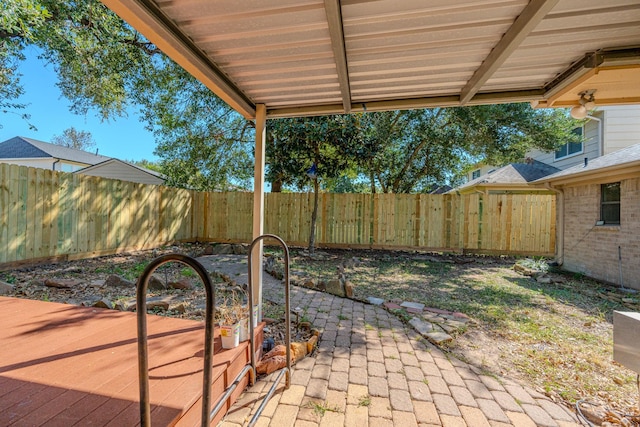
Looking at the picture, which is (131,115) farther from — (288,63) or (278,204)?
(288,63)

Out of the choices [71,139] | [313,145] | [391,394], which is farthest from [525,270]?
[71,139]

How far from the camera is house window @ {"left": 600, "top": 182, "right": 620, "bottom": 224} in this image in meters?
5.52

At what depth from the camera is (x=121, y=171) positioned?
14.5 meters

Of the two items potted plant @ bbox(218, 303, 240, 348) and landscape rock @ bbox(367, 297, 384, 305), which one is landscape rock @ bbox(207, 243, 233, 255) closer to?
landscape rock @ bbox(367, 297, 384, 305)

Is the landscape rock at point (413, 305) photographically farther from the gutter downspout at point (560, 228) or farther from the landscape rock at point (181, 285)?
the gutter downspout at point (560, 228)

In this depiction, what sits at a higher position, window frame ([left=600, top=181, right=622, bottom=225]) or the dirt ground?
window frame ([left=600, top=181, right=622, bottom=225])

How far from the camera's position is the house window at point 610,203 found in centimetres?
552

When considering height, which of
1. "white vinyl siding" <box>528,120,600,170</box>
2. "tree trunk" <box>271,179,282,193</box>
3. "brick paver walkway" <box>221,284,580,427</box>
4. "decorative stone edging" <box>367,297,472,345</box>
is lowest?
"brick paver walkway" <box>221,284,580,427</box>

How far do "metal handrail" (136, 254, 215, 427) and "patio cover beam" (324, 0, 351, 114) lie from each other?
1321mm

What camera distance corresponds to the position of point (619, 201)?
545 centimetres

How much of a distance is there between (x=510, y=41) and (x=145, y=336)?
2.22m

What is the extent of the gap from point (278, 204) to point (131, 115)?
4.41 meters

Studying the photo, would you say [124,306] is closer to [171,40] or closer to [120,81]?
[171,40]

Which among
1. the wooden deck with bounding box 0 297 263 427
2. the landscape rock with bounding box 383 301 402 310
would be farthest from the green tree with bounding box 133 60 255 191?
the landscape rock with bounding box 383 301 402 310
